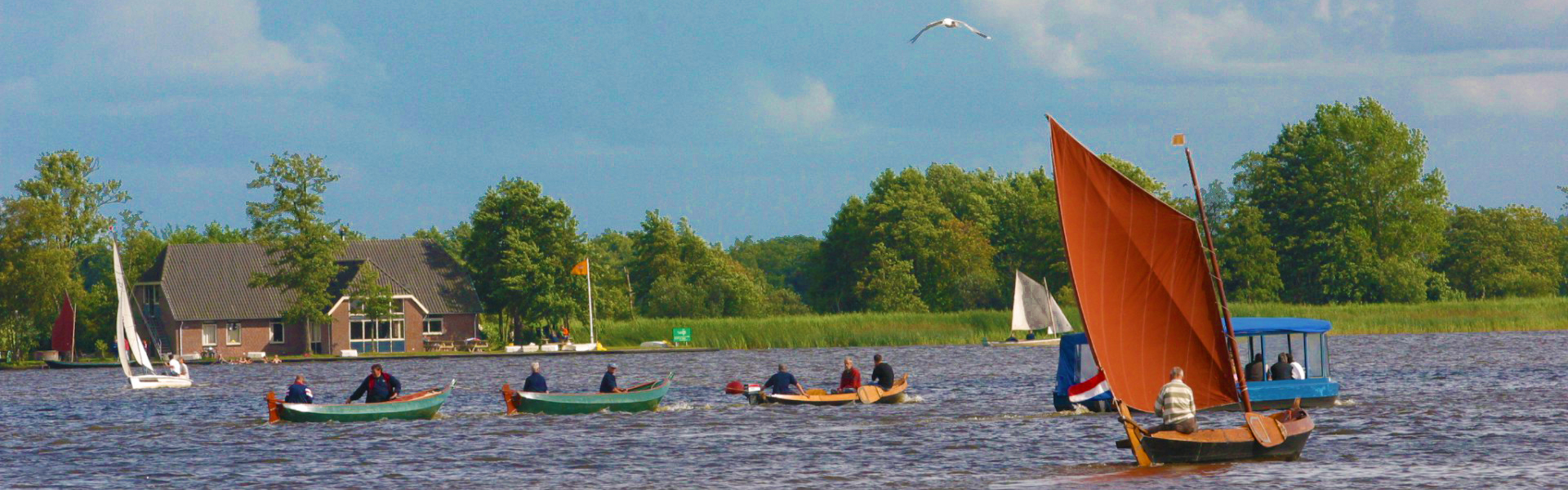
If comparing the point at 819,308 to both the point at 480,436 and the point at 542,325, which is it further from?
the point at 480,436

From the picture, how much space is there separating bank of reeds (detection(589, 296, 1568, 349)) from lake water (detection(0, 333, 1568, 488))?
32.1m

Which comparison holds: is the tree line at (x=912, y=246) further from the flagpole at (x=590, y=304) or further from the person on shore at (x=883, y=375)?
the person on shore at (x=883, y=375)

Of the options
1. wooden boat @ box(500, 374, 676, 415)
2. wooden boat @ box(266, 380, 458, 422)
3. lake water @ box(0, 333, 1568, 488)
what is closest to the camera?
lake water @ box(0, 333, 1568, 488)

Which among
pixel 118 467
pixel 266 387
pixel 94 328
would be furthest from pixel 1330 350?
pixel 94 328

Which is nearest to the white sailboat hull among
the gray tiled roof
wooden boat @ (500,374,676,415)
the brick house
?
wooden boat @ (500,374,676,415)

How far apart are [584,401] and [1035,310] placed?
2005 inches

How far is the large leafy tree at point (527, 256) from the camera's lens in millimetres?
99625

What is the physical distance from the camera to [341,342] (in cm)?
9625

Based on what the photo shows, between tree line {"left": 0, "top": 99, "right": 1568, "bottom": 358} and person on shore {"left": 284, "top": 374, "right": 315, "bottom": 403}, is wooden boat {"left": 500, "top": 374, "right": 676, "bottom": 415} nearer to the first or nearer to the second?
person on shore {"left": 284, "top": 374, "right": 315, "bottom": 403}

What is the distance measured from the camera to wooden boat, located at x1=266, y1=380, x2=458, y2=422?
39969 millimetres

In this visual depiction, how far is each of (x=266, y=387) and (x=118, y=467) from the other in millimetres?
31389

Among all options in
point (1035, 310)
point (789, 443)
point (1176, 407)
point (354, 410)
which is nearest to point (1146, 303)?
point (1176, 407)

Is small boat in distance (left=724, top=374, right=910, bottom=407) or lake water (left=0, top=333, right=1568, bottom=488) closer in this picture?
lake water (left=0, top=333, right=1568, bottom=488)

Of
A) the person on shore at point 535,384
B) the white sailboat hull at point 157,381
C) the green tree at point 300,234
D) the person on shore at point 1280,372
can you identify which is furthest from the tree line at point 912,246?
the person on shore at point 1280,372
